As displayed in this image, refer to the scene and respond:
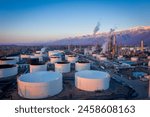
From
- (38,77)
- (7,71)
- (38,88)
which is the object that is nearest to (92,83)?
(38,88)

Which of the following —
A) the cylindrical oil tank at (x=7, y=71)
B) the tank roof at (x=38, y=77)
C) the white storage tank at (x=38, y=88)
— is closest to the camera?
the white storage tank at (x=38, y=88)

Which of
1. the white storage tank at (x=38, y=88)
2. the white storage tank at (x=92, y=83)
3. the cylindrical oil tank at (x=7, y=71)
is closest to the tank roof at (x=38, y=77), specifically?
the white storage tank at (x=38, y=88)

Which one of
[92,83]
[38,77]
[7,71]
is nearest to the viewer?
[92,83]

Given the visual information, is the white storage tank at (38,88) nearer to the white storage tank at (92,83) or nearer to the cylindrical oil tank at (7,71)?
the white storage tank at (92,83)

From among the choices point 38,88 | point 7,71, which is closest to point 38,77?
point 38,88

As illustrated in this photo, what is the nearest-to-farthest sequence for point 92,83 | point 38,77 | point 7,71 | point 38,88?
point 38,88, point 92,83, point 38,77, point 7,71

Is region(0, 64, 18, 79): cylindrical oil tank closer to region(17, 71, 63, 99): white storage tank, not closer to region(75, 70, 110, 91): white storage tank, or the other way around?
region(17, 71, 63, 99): white storage tank

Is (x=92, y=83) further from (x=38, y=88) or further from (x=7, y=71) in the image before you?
(x=7, y=71)

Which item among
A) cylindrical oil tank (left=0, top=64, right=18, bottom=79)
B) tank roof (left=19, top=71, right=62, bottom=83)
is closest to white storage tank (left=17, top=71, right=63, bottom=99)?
tank roof (left=19, top=71, right=62, bottom=83)

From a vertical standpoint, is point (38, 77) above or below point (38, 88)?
above

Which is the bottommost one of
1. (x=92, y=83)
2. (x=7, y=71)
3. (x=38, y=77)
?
(x=92, y=83)

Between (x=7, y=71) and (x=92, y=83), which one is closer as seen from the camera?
(x=92, y=83)

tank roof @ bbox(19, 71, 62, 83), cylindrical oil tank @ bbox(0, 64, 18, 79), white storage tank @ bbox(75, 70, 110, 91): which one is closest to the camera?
tank roof @ bbox(19, 71, 62, 83)

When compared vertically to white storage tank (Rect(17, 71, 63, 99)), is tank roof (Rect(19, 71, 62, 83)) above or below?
above
